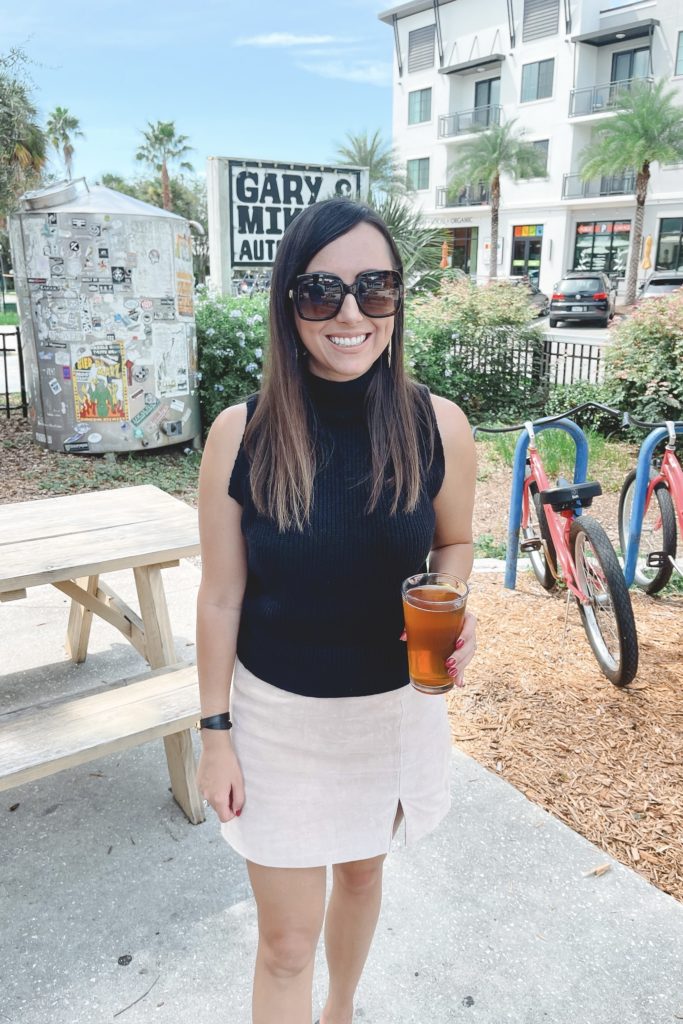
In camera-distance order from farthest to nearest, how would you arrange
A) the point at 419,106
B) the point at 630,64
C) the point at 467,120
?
the point at 419,106
the point at 467,120
the point at 630,64

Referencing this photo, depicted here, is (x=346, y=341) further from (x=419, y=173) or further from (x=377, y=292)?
(x=419, y=173)

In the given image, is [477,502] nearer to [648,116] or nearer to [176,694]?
[176,694]

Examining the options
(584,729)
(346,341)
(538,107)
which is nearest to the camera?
(346,341)

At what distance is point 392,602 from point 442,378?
8664 mm

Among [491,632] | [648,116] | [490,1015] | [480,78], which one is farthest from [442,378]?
[480,78]

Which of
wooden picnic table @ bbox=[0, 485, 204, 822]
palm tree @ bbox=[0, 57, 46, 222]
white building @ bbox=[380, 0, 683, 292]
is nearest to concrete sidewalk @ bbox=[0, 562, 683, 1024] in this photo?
wooden picnic table @ bbox=[0, 485, 204, 822]

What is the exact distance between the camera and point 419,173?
44562mm

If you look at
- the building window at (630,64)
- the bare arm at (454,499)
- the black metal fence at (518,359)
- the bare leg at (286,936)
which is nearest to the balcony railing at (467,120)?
the building window at (630,64)

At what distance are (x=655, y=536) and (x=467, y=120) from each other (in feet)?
139

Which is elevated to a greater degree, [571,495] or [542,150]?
[542,150]

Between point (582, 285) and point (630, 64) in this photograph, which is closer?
point (582, 285)

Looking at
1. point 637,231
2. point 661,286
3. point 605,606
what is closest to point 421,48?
point 637,231

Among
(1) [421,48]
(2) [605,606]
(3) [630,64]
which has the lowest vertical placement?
(2) [605,606]

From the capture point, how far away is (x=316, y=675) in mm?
1539
